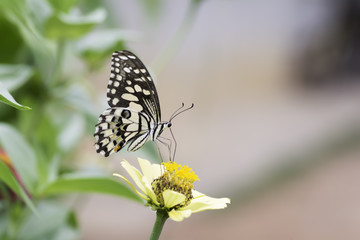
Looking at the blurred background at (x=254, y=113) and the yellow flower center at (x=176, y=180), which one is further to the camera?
the blurred background at (x=254, y=113)

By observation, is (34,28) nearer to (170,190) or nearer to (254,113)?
(170,190)

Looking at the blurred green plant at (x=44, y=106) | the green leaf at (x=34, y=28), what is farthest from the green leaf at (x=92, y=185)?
the green leaf at (x=34, y=28)

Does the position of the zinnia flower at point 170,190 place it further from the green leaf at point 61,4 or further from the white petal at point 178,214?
the green leaf at point 61,4

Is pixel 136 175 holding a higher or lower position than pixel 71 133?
lower

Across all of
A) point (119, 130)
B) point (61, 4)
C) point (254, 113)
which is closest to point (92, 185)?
point (119, 130)

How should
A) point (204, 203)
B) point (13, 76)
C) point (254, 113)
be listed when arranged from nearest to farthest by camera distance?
1. point (204, 203)
2. point (13, 76)
3. point (254, 113)

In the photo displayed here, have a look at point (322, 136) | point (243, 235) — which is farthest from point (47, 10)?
point (322, 136)
